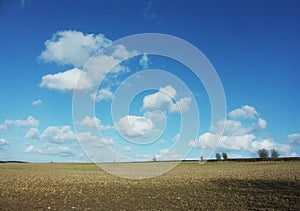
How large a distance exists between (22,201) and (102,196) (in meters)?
4.56

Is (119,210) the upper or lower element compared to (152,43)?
lower

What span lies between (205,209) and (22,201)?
9995mm

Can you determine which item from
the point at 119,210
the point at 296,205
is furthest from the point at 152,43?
the point at 296,205

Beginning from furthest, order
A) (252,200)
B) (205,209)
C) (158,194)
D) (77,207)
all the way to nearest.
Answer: (158,194)
(252,200)
(77,207)
(205,209)

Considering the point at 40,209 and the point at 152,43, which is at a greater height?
the point at 152,43

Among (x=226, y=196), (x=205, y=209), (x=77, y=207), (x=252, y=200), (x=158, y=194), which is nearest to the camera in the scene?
(x=205, y=209)

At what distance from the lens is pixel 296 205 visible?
15.9 m

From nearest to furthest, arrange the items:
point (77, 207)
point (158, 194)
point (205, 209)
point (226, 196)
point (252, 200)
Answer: point (205, 209), point (77, 207), point (252, 200), point (226, 196), point (158, 194)

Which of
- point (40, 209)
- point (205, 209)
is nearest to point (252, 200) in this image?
point (205, 209)

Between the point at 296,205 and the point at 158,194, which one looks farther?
the point at 158,194

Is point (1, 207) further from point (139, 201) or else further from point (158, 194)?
point (158, 194)

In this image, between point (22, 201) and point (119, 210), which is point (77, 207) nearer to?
point (119, 210)

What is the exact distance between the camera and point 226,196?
19375 millimetres

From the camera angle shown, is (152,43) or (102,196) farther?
(152,43)
